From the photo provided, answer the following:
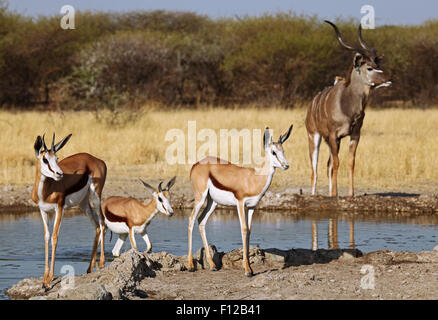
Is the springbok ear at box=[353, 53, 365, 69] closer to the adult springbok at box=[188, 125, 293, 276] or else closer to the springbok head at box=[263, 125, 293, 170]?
the adult springbok at box=[188, 125, 293, 276]

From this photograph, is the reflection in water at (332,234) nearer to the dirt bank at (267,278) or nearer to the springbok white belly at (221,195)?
the dirt bank at (267,278)

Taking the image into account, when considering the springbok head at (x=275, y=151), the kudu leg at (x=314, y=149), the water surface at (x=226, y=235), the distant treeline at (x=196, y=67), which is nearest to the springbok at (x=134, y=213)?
the water surface at (x=226, y=235)

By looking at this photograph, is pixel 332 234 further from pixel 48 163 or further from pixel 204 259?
pixel 48 163

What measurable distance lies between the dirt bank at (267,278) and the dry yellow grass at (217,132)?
590cm

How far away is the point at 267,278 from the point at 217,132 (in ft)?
45.6

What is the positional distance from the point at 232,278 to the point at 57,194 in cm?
174

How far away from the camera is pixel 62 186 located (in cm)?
745

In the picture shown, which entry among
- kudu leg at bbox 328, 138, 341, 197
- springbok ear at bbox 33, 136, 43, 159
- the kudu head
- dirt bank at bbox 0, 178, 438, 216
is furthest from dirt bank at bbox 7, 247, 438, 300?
the kudu head

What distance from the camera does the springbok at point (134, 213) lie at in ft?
28.0

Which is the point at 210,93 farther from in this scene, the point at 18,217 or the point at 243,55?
the point at 18,217

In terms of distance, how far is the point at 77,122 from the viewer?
71.8 ft

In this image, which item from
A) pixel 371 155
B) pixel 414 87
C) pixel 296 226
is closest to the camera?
pixel 296 226
